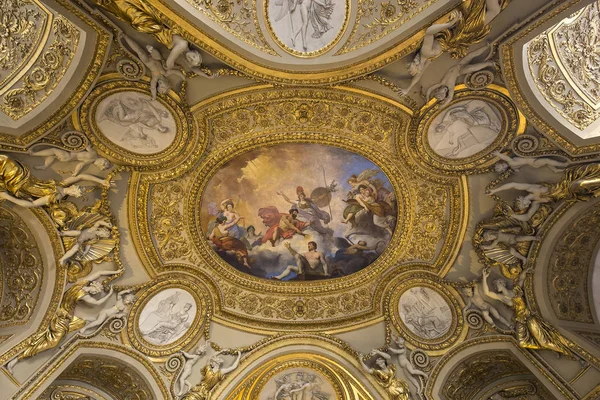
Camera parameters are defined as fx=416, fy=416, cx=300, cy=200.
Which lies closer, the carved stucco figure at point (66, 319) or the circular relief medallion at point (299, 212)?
the carved stucco figure at point (66, 319)

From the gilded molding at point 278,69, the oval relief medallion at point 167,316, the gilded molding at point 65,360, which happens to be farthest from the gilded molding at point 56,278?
the gilded molding at point 278,69

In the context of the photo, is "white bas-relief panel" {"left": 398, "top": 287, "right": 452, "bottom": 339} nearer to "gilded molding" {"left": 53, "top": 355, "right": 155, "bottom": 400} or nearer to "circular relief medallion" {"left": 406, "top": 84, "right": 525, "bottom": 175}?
"circular relief medallion" {"left": 406, "top": 84, "right": 525, "bottom": 175}

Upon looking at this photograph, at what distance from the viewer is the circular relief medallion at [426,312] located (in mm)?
11023

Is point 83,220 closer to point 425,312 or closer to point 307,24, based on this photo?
point 307,24

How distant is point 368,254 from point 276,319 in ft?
10.6

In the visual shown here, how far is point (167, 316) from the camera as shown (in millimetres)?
11156

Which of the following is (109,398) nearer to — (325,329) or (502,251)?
(325,329)

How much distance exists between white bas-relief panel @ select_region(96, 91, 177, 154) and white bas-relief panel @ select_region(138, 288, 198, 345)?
398 centimetres

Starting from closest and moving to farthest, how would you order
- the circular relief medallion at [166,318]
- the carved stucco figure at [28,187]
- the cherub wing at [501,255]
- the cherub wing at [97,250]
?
the carved stucco figure at [28,187]
the cherub wing at [97,250]
the cherub wing at [501,255]
the circular relief medallion at [166,318]

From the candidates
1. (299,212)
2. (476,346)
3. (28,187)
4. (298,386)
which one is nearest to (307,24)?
(299,212)

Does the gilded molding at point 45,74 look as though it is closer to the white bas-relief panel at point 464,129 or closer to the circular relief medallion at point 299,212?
the circular relief medallion at point 299,212

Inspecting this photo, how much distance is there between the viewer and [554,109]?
28.5ft

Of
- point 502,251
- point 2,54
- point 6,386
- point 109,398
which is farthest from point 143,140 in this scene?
point 502,251

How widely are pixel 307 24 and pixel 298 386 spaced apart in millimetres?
9438
